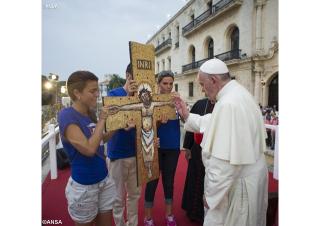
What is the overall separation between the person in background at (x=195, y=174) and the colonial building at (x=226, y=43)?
14cm

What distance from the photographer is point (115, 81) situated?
1.89 meters

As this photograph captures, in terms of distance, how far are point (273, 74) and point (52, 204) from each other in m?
1.73

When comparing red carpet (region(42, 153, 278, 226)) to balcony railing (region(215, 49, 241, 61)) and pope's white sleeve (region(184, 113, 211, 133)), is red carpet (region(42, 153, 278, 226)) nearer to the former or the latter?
pope's white sleeve (region(184, 113, 211, 133))

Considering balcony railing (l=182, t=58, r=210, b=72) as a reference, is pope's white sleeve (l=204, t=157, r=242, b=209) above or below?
below

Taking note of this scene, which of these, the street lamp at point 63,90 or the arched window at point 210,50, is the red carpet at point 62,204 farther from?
the arched window at point 210,50

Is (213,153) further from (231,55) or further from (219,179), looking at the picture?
(231,55)

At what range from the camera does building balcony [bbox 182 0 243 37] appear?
2.01 metres

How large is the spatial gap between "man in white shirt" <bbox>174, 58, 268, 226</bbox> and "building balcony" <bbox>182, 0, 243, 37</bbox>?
69cm

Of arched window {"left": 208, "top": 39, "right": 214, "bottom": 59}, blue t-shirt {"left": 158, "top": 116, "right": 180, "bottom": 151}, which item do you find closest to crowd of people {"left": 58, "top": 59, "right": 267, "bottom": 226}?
blue t-shirt {"left": 158, "top": 116, "right": 180, "bottom": 151}

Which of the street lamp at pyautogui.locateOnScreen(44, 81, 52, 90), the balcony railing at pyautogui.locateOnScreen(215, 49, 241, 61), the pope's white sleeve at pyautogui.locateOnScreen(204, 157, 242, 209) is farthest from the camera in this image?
the balcony railing at pyautogui.locateOnScreen(215, 49, 241, 61)

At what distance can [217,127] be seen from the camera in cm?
146

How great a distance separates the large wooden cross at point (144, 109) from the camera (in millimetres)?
1565

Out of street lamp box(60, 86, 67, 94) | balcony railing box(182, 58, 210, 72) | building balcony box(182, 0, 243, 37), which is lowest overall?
street lamp box(60, 86, 67, 94)
